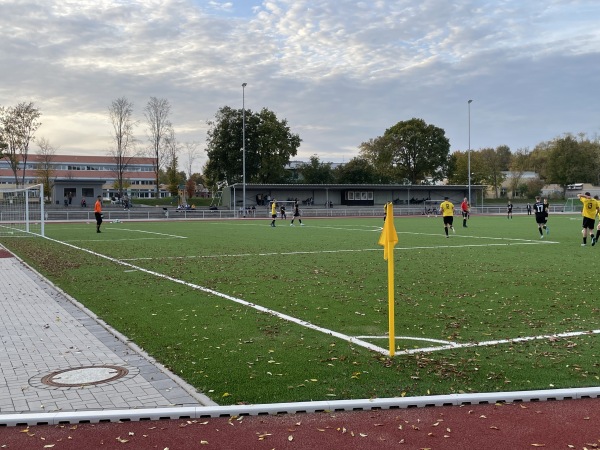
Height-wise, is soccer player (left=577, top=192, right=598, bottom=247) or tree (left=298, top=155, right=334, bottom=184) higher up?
tree (left=298, top=155, right=334, bottom=184)

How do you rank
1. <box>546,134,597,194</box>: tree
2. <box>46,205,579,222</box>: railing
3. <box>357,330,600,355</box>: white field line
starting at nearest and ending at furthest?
<box>357,330,600,355</box>: white field line < <box>46,205,579,222</box>: railing < <box>546,134,597,194</box>: tree

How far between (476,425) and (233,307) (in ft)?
18.9

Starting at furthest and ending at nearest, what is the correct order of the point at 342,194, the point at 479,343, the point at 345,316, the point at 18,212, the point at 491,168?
1. the point at 491,168
2. the point at 342,194
3. the point at 18,212
4. the point at 345,316
5. the point at 479,343

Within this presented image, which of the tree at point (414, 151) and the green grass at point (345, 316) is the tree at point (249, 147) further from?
the green grass at point (345, 316)

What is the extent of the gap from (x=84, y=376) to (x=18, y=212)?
32947 millimetres

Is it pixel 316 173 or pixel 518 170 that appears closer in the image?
pixel 316 173

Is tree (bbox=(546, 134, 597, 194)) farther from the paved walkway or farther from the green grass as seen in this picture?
the paved walkway

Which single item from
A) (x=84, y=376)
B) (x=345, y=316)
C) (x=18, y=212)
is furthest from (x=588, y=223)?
(x=18, y=212)

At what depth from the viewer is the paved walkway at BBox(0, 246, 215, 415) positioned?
524cm

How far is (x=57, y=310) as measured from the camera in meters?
9.99

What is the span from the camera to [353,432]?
451 centimetres

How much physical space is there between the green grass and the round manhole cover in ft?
1.91

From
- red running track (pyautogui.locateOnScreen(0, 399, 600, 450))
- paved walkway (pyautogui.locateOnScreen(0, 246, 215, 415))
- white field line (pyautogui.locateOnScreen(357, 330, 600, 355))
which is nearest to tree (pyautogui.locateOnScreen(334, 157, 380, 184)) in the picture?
paved walkway (pyautogui.locateOnScreen(0, 246, 215, 415))

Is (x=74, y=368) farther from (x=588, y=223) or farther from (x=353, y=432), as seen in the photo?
(x=588, y=223)
